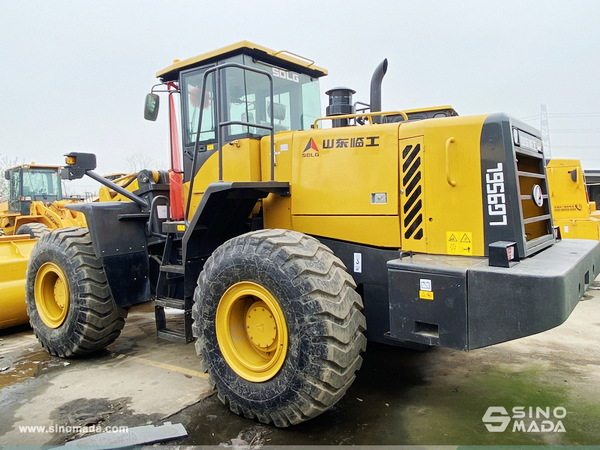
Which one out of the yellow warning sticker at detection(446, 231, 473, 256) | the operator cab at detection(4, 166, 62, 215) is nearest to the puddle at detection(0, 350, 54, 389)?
the yellow warning sticker at detection(446, 231, 473, 256)

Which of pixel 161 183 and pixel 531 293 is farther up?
pixel 161 183

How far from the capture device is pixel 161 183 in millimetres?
5789

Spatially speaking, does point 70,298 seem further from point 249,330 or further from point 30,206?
point 30,206

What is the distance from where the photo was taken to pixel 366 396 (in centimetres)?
413

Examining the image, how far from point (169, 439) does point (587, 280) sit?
3.40 meters

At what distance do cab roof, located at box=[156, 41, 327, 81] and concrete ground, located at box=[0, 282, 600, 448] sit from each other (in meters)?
3.15

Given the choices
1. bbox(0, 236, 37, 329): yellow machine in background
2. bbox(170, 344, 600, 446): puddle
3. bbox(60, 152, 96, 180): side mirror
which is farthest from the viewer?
bbox(0, 236, 37, 329): yellow machine in background

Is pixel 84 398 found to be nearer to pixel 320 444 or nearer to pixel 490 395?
pixel 320 444

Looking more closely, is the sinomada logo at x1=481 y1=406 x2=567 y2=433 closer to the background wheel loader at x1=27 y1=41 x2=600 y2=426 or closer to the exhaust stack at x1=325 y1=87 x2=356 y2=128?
the background wheel loader at x1=27 y1=41 x2=600 y2=426

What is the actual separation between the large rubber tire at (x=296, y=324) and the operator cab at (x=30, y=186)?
1313 centimetres

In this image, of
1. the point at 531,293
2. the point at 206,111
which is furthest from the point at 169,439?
the point at 206,111

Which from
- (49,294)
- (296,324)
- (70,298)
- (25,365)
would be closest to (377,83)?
(296,324)

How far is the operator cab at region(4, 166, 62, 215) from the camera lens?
47.0 ft

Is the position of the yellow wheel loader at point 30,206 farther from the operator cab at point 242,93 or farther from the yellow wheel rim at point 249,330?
the yellow wheel rim at point 249,330
